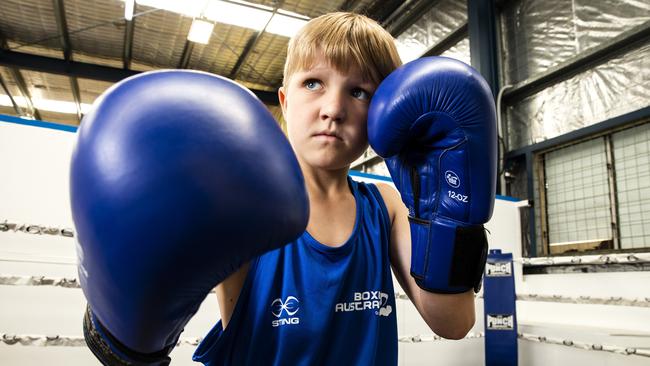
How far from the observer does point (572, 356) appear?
7.30 feet

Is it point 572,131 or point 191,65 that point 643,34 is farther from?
point 191,65

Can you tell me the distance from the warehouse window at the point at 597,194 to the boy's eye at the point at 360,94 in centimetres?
234

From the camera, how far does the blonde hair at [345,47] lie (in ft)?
2.56

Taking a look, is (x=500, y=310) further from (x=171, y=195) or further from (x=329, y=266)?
(x=171, y=195)

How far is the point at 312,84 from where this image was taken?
78 centimetres

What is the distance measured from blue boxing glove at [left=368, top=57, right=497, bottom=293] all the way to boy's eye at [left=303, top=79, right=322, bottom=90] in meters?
0.10

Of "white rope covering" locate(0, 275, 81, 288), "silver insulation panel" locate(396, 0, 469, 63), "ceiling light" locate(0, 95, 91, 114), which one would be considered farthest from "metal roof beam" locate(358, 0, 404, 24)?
"ceiling light" locate(0, 95, 91, 114)

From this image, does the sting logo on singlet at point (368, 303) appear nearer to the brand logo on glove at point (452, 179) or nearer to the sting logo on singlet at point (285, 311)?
the sting logo on singlet at point (285, 311)

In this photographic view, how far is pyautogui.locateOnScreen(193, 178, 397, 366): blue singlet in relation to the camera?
2.33ft

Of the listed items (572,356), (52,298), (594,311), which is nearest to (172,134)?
(52,298)

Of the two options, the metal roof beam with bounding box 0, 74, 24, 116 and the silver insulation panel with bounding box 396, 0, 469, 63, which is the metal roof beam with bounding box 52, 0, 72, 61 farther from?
the silver insulation panel with bounding box 396, 0, 469, 63

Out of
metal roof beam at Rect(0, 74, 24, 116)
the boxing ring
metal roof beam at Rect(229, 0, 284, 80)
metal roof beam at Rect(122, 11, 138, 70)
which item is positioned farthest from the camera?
metal roof beam at Rect(0, 74, 24, 116)

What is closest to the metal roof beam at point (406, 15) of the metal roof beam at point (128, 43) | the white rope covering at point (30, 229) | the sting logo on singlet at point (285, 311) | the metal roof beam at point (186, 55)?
the metal roof beam at point (186, 55)

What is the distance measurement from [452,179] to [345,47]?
293mm
